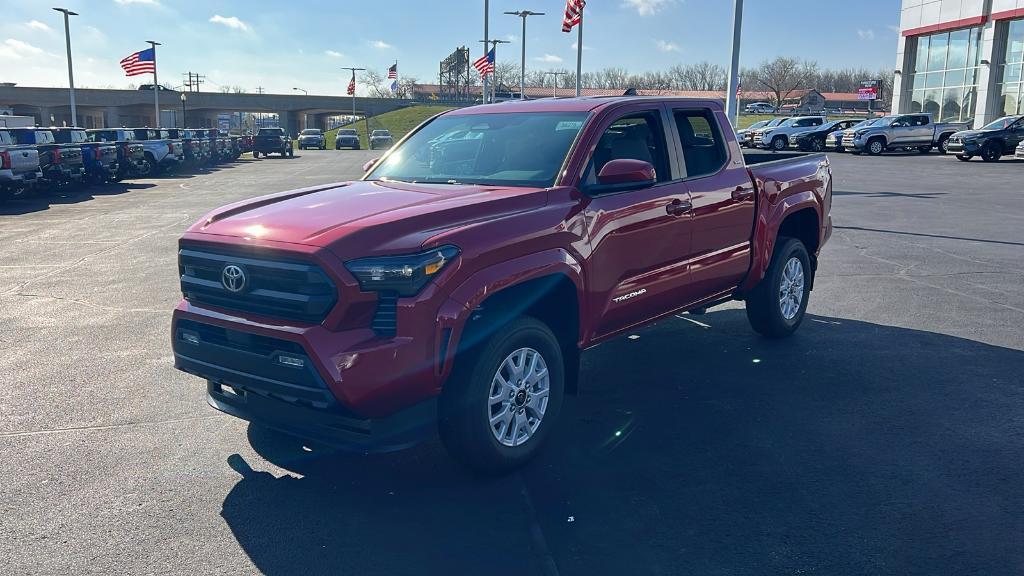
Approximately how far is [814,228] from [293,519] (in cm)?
532

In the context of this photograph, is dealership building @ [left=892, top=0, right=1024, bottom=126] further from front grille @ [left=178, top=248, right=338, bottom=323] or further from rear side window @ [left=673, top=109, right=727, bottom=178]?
front grille @ [left=178, top=248, right=338, bottom=323]

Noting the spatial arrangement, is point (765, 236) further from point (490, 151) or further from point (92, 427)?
point (92, 427)

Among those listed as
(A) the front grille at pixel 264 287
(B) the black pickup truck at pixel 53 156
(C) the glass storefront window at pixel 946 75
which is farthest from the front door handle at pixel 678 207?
(C) the glass storefront window at pixel 946 75

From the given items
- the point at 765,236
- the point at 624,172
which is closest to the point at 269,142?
the point at 765,236

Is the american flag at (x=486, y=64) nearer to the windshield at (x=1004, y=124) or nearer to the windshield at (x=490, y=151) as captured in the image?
the windshield at (x=1004, y=124)

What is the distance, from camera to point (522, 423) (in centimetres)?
448

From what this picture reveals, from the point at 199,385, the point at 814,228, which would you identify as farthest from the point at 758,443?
the point at 199,385

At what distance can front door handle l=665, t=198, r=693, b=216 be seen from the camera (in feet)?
17.8

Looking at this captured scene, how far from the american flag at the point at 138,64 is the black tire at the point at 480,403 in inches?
1674

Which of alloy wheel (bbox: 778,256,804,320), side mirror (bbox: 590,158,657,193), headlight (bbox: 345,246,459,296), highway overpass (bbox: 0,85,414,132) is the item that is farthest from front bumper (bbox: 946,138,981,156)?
highway overpass (bbox: 0,85,414,132)

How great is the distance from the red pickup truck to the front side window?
0.01 metres

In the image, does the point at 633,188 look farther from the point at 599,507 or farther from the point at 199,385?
the point at 199,385

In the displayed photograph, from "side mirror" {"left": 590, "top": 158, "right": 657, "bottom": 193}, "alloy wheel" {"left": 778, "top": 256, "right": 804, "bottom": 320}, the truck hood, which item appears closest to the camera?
the truck hood

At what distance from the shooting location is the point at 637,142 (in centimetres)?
555
